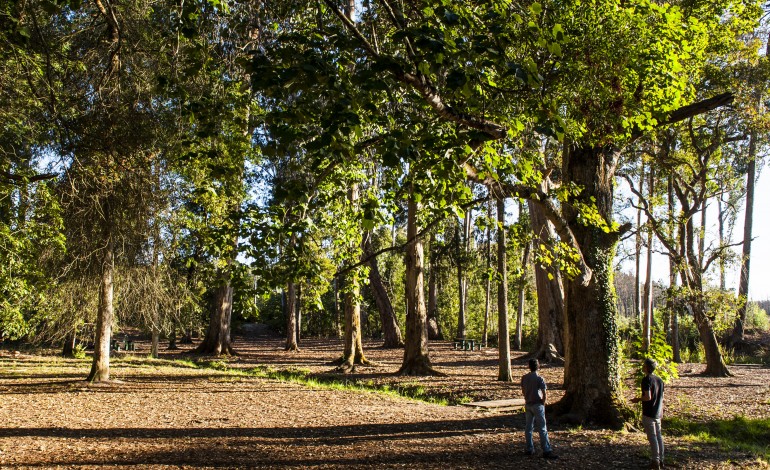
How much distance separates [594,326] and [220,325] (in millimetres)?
19876

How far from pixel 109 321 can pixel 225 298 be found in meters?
11.5

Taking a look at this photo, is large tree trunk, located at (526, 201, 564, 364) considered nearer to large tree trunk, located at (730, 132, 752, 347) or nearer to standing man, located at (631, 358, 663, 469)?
large tree trunk, located at (730, 132, 752, 347)

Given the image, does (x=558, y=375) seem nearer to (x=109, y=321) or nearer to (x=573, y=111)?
(x=573, y=111)

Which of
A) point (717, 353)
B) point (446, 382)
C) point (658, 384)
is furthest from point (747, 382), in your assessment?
point (658, 384)

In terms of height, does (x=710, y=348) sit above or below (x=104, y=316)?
below

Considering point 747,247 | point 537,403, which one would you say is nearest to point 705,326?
point 537,403

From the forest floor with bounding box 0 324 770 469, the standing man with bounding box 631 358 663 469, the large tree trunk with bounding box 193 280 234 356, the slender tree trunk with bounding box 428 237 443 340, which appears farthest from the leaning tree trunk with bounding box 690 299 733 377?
the large tree trunk with bounding box 193 280 234 356

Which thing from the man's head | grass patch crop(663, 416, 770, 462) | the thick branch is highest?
the thick branch

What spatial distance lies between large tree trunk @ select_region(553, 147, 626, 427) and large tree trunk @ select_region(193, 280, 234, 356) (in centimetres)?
1839

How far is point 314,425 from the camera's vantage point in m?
10.2

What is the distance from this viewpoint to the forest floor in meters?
7.86

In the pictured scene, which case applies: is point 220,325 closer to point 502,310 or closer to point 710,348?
point 502,310

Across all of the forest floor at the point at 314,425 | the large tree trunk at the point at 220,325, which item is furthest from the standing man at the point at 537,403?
the large tree trunk at the point at 220,325

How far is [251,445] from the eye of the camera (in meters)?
8.55
